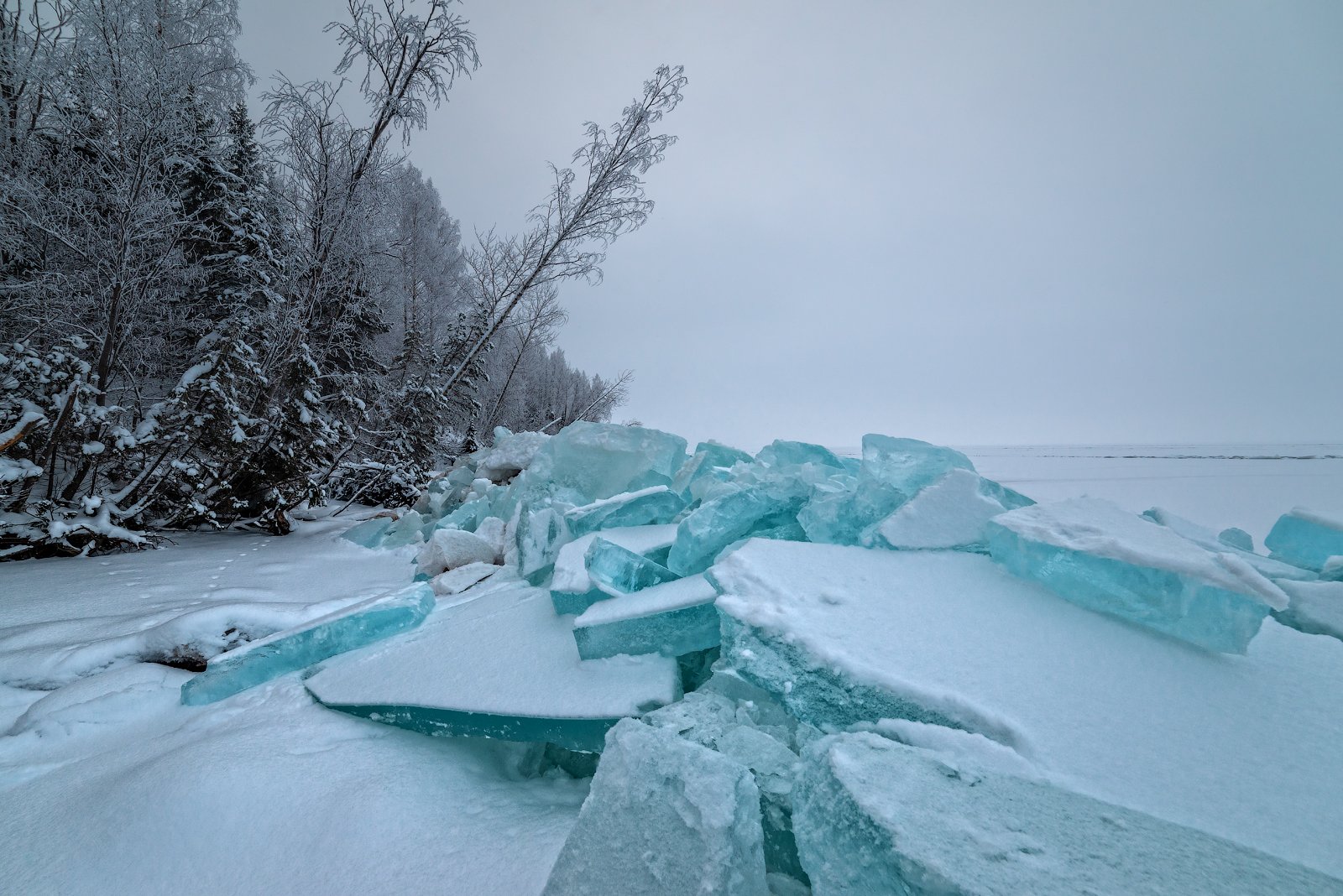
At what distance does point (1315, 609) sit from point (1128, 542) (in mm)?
546

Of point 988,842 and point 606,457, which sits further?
point 606,457

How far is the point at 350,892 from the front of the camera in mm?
815

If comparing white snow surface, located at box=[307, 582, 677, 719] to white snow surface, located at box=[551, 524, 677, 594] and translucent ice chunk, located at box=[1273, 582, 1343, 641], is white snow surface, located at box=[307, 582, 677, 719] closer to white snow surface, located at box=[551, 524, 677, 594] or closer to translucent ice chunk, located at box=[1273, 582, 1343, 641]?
white snow surface, located at box=[551, 524, 677, 594]

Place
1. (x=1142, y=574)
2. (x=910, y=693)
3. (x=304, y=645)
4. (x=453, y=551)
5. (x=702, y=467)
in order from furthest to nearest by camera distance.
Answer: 1. (x=702, y=467)
2. (x=453, y=551)
3. (x=304, y=645)
4. (x=1142, y=574)
5. (x=910, y=693)

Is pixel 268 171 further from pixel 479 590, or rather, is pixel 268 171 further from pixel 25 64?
pixel 479 590

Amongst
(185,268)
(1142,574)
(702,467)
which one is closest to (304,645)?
(702,467)

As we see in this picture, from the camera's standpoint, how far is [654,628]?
130 centimetres

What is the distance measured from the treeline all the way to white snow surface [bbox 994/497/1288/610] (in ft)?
15.6

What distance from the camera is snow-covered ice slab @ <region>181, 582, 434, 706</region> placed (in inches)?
56.9

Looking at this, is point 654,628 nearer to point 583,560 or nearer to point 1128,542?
point 583,560

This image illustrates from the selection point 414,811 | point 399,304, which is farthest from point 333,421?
point 399,304

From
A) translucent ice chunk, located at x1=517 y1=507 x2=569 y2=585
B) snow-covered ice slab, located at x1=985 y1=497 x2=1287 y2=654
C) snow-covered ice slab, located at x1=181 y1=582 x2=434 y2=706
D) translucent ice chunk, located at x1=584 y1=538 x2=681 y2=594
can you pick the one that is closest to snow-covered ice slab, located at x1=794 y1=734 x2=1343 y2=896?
snow-covered ice slab, located at x1=985 y1=497 x2=1287 y2=654

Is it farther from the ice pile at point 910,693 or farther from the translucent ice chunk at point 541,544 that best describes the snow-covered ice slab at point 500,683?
the translucent ice chunk at point 541,544

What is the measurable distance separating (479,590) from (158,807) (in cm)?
126
